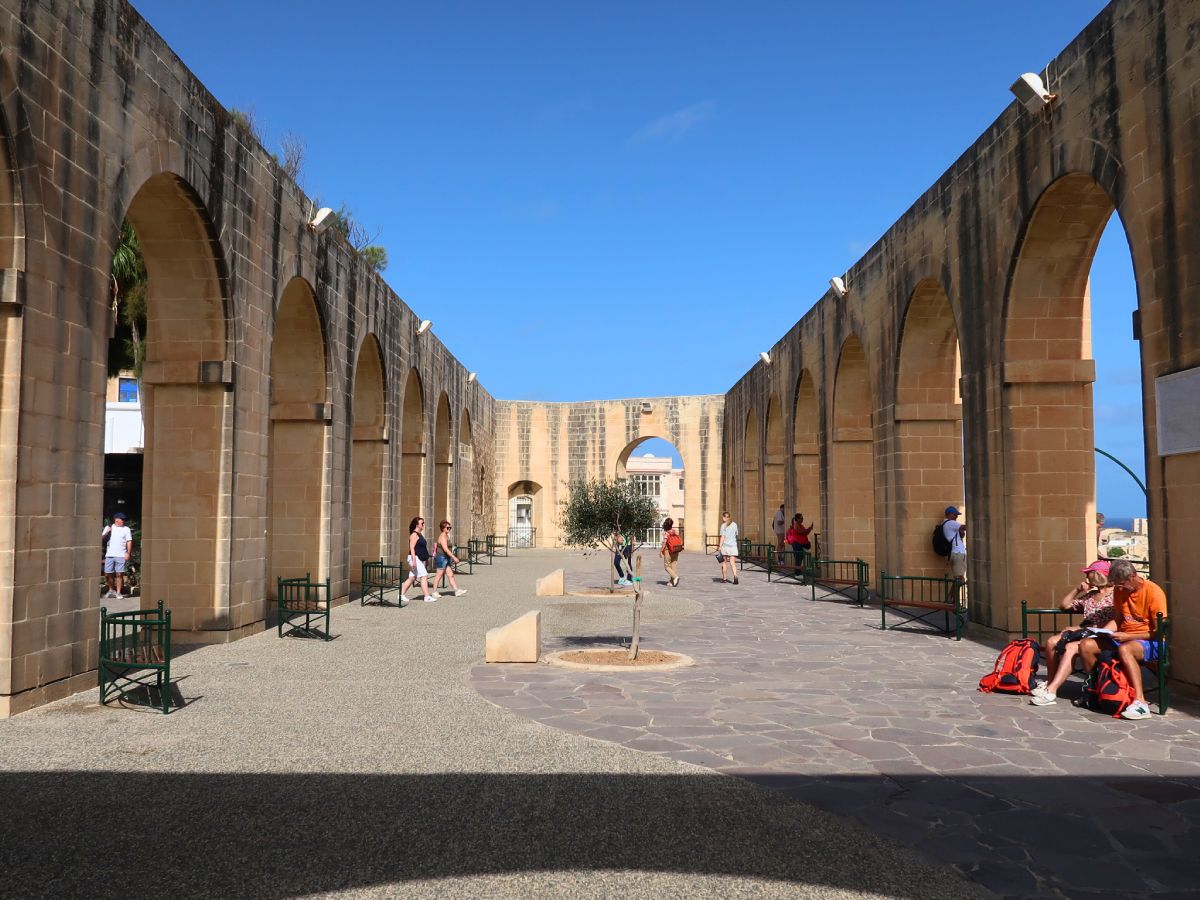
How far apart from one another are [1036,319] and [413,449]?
13.8m

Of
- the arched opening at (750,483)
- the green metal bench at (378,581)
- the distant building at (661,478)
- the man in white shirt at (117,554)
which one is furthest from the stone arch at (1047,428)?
the distant building at (661,478)

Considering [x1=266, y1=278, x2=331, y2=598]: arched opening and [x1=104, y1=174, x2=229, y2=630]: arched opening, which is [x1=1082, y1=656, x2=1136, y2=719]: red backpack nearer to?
[x1=104, y1=174, x2=229, y2=630]: arched opening

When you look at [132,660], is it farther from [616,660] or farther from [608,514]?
[608,514]

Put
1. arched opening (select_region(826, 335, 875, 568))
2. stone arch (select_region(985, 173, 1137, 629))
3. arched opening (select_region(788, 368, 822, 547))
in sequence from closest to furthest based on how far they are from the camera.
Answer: stone arch (select_region(985, 173, 1137, 629)), arched opening (select_region(826, 335, 875, 568)), arched opening (select_region(788, 368, 822, 547))

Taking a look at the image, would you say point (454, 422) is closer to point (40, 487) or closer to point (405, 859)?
point (40, 487)

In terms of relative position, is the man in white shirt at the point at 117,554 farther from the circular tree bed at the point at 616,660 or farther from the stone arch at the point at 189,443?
the circular tree bed at the point at 616,660

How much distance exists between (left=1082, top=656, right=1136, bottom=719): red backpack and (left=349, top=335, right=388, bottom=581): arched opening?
12.3 meters

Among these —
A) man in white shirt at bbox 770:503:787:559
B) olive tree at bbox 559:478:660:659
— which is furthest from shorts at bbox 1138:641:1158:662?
man in white shirt at bbox 770:503:787:559

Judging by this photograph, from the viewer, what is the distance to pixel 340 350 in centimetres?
1389

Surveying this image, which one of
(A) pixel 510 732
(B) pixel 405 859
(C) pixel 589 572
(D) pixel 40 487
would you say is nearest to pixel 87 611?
(D) pixel 40 487

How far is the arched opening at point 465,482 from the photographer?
25.2 metres

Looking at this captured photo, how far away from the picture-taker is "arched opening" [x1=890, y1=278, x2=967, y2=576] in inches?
508

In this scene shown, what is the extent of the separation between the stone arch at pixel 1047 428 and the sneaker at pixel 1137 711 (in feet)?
11.0

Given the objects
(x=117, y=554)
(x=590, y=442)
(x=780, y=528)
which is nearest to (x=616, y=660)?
(x=117, y=554)
